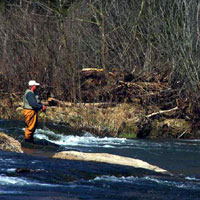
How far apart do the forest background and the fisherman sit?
6153 millimetres

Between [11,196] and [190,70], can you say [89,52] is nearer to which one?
[190,70]

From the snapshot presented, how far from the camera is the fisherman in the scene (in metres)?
16.0

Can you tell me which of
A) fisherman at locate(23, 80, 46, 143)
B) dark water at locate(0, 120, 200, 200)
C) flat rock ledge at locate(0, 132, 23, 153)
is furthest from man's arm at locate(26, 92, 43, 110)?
dark water at locate(0, 120, 200, 200)

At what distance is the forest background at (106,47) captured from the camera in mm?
23188

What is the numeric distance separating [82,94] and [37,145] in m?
7.00

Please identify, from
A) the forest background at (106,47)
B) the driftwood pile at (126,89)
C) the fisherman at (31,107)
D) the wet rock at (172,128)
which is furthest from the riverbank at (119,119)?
the fisherman at (31,107)

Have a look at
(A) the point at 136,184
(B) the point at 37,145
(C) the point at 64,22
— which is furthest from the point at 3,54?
(A) the point at 136,184

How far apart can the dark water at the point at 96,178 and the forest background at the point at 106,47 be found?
6.08m

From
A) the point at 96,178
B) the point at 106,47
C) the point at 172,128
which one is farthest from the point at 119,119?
the point at 96,178

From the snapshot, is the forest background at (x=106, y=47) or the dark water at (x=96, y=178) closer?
the dark water at (x=96, y=178)

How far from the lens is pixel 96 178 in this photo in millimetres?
12172

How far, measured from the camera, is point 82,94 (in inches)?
901

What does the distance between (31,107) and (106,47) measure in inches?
400

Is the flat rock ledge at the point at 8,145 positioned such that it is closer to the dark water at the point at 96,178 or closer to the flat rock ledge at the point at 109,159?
the dark water at the point at 96,178
